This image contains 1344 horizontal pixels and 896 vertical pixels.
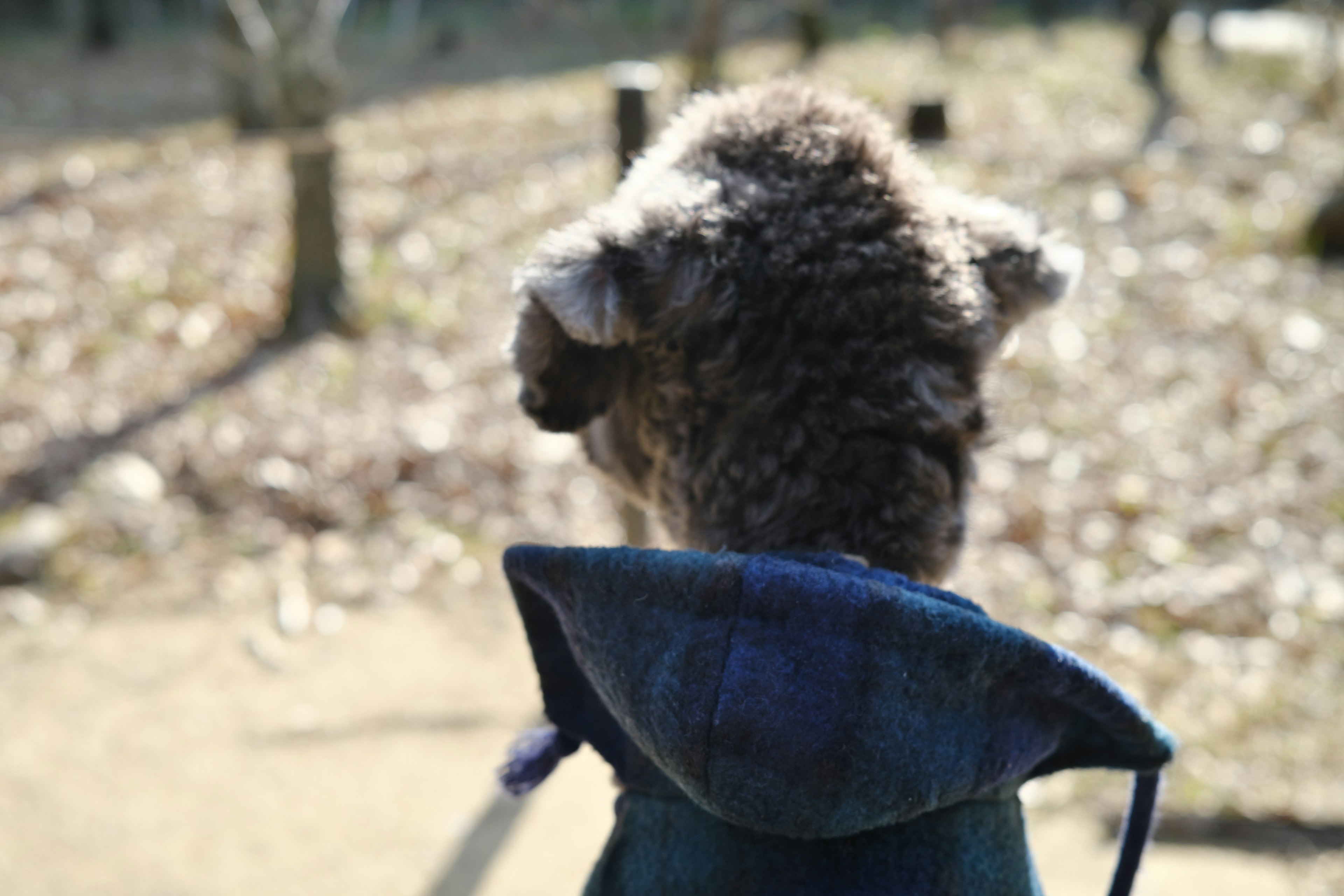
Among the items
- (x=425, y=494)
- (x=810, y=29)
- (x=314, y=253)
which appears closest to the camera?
(x=425, y=494)

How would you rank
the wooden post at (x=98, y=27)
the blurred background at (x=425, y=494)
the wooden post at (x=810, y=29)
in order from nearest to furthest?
1. the blurred background at (x=425, y=494)
2. the wooden post at (x=810, y=29)
3. the wooden post at (x=98, y=27)

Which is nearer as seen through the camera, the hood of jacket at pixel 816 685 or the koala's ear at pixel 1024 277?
the hood of jacket at pixel 816 685

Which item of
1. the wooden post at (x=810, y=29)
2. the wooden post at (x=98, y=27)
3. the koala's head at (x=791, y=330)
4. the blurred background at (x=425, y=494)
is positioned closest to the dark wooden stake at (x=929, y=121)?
the blurred background at (x=425, y=494)

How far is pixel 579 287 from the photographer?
59.5 inches

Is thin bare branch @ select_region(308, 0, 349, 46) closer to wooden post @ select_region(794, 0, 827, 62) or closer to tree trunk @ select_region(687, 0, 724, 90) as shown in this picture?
tree trunk @ select_region(687, 0, 724, 90)

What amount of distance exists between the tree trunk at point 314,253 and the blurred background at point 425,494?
2 centimetres

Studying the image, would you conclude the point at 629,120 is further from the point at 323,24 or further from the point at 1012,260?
the point at 323,24

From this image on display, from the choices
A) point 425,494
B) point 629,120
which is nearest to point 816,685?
point 629,120

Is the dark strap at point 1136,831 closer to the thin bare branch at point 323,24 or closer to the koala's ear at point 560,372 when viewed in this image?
the koala's ear at point 560,372

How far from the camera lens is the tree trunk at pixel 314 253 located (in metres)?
7.53

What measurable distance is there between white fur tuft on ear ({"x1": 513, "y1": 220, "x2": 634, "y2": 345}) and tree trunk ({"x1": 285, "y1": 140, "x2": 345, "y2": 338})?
21.0ft

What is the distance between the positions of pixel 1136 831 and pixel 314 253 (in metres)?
6.99

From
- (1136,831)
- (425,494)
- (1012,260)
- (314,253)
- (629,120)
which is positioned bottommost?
(425,494)

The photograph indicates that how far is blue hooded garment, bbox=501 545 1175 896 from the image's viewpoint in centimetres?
125
